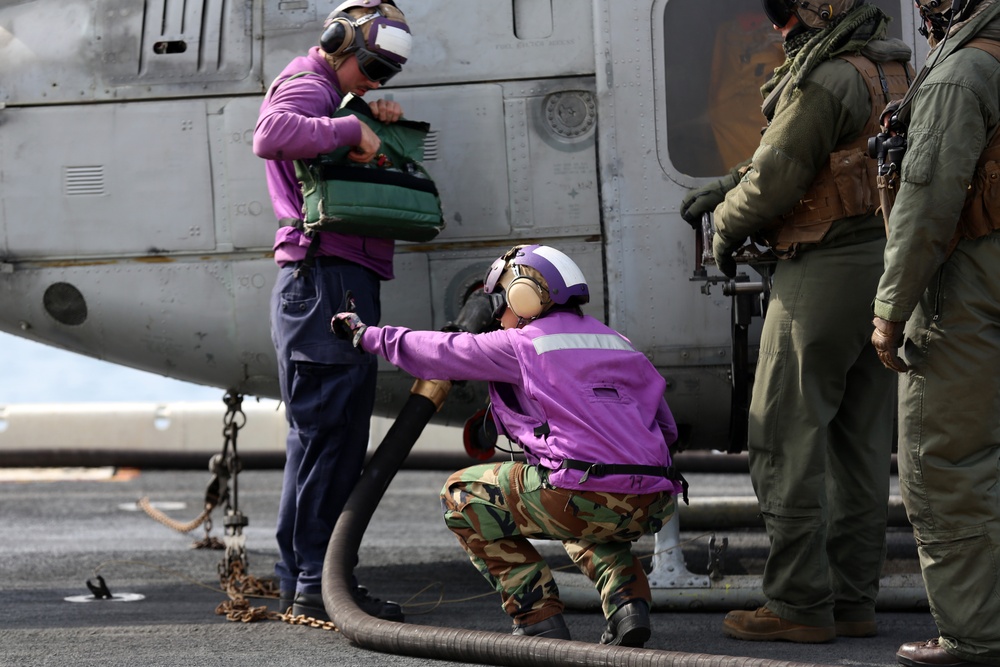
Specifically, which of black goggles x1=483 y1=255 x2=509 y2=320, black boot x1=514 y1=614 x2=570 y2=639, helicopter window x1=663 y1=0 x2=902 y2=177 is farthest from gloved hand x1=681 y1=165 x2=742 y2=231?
black boot x1=514 y1=614 x2=570 y2=639

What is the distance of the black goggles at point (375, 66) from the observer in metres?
4.88

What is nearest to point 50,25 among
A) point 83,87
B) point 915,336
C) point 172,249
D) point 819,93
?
point 83,87

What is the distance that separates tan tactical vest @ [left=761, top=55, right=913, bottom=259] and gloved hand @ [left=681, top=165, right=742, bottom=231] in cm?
42

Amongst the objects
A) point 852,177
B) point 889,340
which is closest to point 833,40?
point 852,177

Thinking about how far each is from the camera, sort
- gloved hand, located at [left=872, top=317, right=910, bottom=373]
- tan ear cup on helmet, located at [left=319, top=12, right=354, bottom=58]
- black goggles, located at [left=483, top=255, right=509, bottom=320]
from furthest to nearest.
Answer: tan ear cup on helmet, located at [left=319, top=12, right=354, bottom=58] < black goggles, located at [left=483, top=255, right=509, bottom=320] < gloved hand, located at [left=872, top=317, right=910, bottom=373]

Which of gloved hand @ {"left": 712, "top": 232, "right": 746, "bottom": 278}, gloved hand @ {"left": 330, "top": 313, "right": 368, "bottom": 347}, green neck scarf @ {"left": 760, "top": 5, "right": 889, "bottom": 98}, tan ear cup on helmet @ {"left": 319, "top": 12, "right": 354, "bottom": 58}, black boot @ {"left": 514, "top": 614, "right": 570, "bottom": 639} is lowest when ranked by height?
black boot @ {"left": 514, "top": 614, "right": 570, "bottom": 639}


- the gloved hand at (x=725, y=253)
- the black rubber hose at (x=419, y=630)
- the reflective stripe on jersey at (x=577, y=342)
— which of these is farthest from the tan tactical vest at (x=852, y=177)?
the black rubber hose at (x=419, y=630)

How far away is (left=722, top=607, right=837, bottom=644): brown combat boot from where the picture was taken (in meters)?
4.40

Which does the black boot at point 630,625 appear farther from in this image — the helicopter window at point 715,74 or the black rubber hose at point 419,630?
the helicopter window at point 715,74

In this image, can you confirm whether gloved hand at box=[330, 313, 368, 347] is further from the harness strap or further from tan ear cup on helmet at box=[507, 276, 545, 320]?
the harness strap

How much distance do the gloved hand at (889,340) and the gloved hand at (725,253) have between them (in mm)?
819

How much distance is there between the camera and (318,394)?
4832mm

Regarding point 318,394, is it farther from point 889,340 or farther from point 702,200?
point 889,340

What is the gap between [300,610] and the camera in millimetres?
4809
